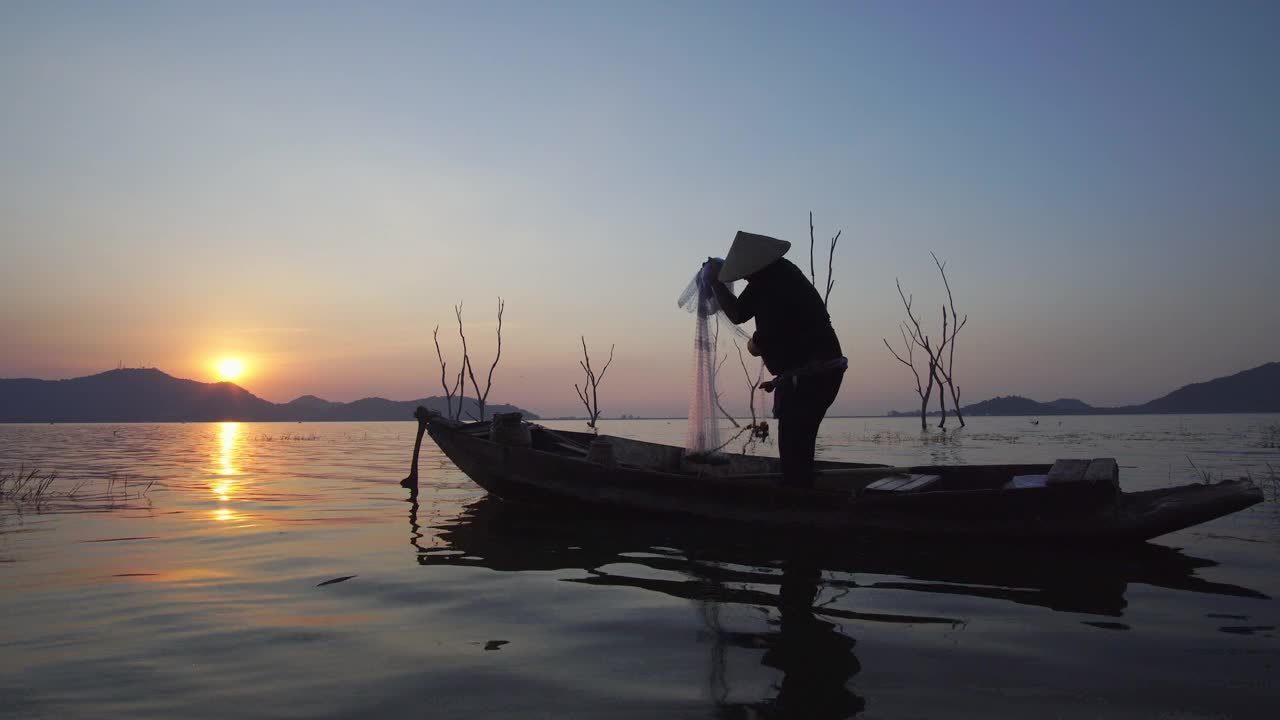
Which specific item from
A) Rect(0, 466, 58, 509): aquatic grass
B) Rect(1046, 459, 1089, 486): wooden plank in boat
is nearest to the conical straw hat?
Rect(1046, 459, 1089, 486): wooden plank in boat

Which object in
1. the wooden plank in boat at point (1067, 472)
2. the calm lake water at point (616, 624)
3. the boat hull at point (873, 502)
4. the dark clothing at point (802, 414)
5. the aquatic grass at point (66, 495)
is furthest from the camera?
the aquatic grass at point (66, 495)

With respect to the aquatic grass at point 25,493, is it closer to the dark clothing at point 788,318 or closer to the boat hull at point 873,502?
the boat hull at point 873,502

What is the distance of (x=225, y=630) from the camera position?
170 inches

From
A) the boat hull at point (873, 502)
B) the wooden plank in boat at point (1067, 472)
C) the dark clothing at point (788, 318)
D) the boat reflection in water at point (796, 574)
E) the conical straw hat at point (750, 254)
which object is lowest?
the boat reflection in water at point (796, 574)

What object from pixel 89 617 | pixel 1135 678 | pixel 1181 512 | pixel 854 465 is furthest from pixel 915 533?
pixel 89 617

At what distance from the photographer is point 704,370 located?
9.01 meters

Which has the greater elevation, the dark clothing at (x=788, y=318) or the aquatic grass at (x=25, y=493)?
the dark clothing at (x=788, y=318)

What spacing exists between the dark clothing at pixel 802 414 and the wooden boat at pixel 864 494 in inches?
11.3

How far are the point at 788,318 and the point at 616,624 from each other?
3974mm

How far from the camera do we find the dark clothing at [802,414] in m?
7.39

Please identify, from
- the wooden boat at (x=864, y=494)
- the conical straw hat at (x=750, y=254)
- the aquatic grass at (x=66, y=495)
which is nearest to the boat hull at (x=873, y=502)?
the wooden boat at (x=864, y=494)

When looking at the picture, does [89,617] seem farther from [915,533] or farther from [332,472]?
[332,472]

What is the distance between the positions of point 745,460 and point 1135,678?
6.74 m

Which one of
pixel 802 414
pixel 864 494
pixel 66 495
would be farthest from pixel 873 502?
pixel 66 495
